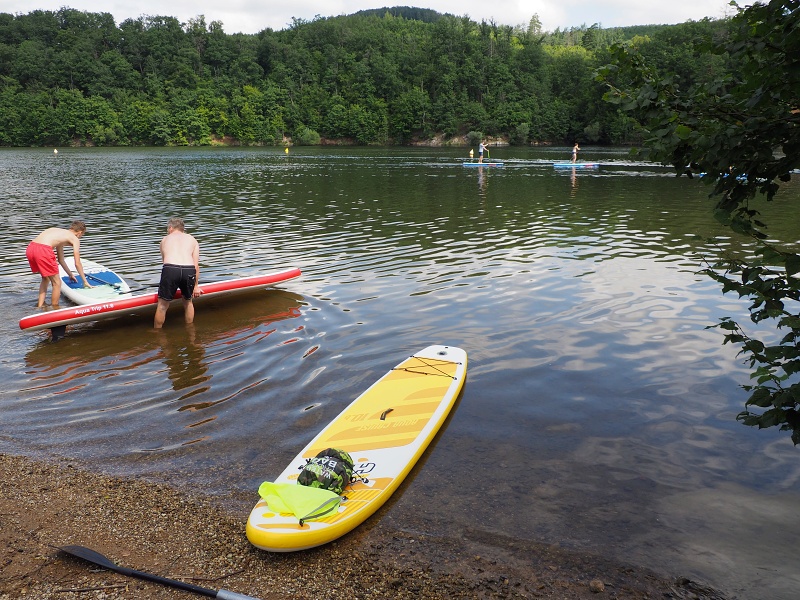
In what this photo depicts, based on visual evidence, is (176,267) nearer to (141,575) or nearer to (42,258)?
(42,258)

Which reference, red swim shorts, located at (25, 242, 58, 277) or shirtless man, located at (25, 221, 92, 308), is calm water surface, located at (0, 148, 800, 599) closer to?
shirtless man, located at (25, 221, 92, 308)

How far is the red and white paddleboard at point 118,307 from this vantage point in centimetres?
957

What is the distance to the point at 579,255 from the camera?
16.3m

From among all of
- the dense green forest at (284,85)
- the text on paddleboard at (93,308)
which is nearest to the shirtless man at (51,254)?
the text on paddleboard at (93,308)

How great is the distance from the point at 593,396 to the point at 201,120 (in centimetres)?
11660

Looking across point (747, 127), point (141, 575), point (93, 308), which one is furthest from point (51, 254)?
point (747, 127)

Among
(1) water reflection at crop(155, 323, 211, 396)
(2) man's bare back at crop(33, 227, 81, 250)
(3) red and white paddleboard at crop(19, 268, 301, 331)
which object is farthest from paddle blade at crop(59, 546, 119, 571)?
(2) man's bare back at crop(33, 227, 81, 250)

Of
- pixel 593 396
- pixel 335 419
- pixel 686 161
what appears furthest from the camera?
pixel 593 396

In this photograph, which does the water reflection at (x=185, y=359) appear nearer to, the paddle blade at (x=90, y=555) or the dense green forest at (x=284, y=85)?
the paddle blade at (x=90, y=555)

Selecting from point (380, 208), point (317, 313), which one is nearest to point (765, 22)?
point (317, 313)

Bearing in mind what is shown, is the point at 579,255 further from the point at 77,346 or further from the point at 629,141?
the point at 629,141

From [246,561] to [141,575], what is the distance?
73 cm

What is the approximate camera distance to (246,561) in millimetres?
4625

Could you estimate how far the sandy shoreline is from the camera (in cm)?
433
